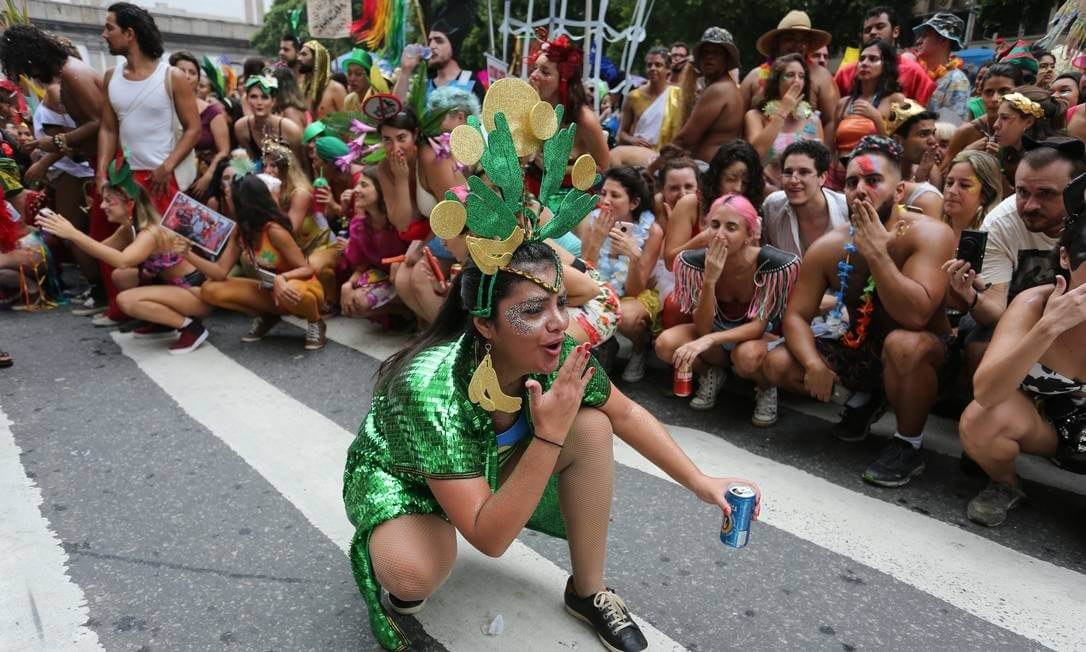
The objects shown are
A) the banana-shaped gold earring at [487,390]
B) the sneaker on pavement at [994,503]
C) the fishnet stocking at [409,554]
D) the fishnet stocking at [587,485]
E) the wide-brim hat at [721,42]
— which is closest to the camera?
the banana-shaped gold earring at [487,390]

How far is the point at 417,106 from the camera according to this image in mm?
4426

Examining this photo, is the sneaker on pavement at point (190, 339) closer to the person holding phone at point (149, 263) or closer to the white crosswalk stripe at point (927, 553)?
the person holding phone at point (149, 263)

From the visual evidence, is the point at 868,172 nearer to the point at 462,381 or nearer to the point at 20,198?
the point at 462,381

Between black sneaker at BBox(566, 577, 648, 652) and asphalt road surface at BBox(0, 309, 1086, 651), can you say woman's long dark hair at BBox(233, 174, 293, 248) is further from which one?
black sneaker at BBox(566, 577, 648, 652)

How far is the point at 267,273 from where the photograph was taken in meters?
4.84

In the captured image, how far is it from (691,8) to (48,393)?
17769mm

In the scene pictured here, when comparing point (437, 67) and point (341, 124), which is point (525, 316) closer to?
point (341, 124)

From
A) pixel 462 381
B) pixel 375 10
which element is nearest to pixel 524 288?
pixel 462 381

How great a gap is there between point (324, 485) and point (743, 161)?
2.84 m

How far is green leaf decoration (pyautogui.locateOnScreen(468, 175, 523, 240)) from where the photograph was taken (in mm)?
1663

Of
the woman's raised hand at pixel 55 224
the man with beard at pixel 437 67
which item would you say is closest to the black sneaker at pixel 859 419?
the woman's raised hand at pixel 55 224

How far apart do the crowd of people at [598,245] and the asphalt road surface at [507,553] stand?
206 millimetres

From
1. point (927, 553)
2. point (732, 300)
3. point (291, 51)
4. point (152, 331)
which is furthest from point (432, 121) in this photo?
point (291, 51)

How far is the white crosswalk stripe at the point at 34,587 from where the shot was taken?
81.6 inches
